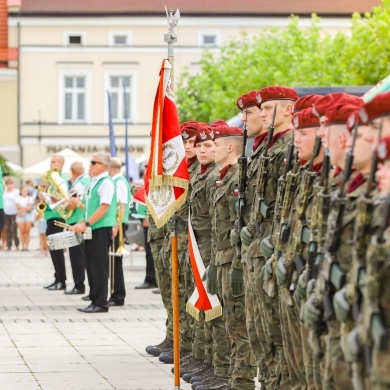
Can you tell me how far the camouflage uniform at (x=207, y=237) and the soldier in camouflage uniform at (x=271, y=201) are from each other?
1569 millimetres

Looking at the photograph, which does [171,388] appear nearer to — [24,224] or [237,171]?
[237,171]

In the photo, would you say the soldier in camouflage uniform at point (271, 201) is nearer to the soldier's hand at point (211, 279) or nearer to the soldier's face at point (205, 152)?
the soldier's hand at point (211, 279)

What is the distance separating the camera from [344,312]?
230 inches

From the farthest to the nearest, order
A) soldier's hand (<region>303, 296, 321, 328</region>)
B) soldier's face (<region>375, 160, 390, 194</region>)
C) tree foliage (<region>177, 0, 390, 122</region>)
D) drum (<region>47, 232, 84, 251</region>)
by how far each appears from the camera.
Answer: tree foliage (<region>177, 0, 390, 122</region>) → drum (<region>47, 232, 84, 251</region>) → soldier's hand (<region>303, 296, 321, 328</region>) → soldier's face (<region>375, 160, 390, 194</region>)

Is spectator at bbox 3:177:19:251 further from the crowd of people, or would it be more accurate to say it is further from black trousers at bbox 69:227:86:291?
the crowd of people

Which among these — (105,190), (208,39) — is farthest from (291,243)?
(208,39)

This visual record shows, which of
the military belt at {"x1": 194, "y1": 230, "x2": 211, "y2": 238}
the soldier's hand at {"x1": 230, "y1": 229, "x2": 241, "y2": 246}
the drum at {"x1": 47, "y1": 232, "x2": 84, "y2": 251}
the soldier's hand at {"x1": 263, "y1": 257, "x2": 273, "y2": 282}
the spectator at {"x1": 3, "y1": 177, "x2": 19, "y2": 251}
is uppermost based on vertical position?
the soldier's hand at {"x1": 230, "y1": 229, "x2": 241, "y2": 246}

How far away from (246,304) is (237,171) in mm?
1376

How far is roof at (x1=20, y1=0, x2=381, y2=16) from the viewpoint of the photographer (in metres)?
58.5

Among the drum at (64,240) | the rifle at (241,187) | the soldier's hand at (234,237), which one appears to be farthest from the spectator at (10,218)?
the rifle at (241,187)

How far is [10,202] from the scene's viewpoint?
109 feet

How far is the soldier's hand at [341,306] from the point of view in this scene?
19.2 feet

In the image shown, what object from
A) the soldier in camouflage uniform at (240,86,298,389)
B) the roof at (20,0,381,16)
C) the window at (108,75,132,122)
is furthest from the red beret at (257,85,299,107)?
the window at (108,75,132,122)

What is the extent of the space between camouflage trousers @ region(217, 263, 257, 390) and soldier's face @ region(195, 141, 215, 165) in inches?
50.5
